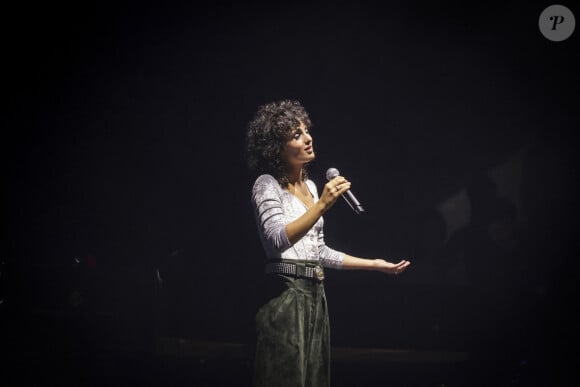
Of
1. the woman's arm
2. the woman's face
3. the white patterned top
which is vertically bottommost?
the woman's arm

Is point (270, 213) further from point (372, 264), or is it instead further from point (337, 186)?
point (372, 264)

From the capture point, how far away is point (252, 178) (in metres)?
3.72

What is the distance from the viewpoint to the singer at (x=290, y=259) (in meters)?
2.20

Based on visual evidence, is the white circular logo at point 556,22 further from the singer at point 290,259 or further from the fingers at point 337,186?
the fingers at point 337,186

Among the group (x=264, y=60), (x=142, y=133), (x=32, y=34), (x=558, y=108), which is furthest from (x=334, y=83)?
(x=32, y=34)

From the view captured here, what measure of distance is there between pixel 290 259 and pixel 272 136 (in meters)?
0.60

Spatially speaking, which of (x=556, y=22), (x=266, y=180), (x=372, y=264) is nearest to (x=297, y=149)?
(x=266, y=180)

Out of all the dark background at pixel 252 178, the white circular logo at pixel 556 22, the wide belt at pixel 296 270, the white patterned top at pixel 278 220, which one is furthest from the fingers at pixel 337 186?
the white circular logo at pixel 556 22

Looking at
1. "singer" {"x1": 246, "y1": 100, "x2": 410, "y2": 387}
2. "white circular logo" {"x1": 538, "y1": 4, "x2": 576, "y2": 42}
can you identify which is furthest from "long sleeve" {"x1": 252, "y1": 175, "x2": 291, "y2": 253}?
"white circular logo" {"x1": 538, "y1": 4, "x2": 576, "y2": 42}

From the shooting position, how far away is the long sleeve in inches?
86.6

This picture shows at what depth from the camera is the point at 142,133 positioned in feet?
12.1

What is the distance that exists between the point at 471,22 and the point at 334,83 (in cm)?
105

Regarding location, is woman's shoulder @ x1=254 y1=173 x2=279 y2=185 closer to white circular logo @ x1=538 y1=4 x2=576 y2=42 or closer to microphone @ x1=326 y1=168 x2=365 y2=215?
microphone @ x1=326 y1=168 x2=365 y2=215

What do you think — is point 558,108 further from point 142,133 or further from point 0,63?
point 0,63
